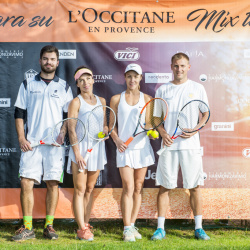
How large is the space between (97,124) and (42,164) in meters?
0.92

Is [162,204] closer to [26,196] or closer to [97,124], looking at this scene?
[97,124]

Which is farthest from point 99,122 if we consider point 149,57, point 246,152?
point 246,152

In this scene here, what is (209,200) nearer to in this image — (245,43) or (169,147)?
(169,147)

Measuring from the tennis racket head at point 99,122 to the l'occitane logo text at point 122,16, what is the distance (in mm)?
1369

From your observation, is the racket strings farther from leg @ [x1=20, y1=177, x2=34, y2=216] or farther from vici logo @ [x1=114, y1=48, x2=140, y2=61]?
leg @ [x1=20, y1=177, x2=34, y2=216]

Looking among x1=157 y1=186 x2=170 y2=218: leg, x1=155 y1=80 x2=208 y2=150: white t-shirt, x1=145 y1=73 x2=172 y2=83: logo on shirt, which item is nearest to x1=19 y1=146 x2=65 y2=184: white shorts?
x1=157 y1=186 x2=170 y2=218: leg

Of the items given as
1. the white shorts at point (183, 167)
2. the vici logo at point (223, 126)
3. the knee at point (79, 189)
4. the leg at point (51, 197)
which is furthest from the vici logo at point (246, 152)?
the leg at point (51, 197)

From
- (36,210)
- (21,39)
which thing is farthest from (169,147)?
(21,39)

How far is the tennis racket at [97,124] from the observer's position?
5160mm

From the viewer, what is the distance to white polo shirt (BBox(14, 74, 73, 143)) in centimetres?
525

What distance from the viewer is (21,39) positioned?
5.69m

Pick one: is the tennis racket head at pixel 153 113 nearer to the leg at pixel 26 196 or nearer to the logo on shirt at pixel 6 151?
the leg at pixel 26 196

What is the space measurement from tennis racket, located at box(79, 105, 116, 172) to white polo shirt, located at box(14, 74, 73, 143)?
0.46 meters

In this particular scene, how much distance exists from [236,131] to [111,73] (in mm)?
2021
